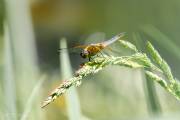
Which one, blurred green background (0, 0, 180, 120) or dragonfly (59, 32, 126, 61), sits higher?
blurred green background (0, 0, 180, 120)

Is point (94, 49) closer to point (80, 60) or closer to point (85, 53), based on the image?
point (85, 53)

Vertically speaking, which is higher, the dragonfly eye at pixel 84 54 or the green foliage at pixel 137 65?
the dragonfly eye at pixel 84 54

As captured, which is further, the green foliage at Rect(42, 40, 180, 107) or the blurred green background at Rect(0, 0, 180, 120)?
the blurred green background at Rect(0, 0, 180, 120)

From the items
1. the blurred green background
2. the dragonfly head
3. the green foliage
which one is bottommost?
the green foliage

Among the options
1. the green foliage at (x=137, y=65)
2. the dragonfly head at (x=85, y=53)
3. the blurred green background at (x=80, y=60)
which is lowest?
the green foliage at (x=137, y=65)

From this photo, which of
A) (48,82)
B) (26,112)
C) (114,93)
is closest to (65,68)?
(26,112)

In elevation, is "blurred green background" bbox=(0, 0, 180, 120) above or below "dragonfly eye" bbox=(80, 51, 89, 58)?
above

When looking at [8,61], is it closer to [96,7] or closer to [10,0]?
[10,0]

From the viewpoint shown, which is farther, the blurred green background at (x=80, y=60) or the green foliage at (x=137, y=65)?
the blurred green background at (x=80, y=60)

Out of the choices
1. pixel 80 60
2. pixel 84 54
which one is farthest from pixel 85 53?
pixel 80 60
